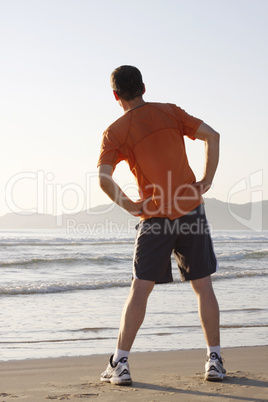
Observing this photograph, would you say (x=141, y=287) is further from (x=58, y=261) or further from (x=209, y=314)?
(x=58, y=261)

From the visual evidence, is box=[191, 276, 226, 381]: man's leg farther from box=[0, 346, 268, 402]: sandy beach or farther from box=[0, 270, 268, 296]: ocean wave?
box=[0, 270, 268, 296]: ocean wave

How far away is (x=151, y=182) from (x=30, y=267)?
12243mm

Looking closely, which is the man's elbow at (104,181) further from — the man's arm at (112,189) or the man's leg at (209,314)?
the man's leg at (209,314)

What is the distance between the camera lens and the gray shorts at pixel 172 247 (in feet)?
10.6

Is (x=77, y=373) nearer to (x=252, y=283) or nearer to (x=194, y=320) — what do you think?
(x=194, y=320)

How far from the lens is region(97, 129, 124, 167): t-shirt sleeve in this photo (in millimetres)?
3223

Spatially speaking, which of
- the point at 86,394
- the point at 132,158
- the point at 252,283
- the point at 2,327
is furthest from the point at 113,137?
the point at 252,283

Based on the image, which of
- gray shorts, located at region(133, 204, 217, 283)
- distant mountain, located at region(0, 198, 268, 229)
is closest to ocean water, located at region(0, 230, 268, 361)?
gray shorts, located at region(133, 204, 217, 283)

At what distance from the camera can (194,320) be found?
6.04m

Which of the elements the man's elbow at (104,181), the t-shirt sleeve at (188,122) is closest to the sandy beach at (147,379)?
the man's elbow at (104,181)

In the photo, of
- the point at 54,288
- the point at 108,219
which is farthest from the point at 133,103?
the point at 108,219

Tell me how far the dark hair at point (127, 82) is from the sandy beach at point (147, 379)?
162 cm

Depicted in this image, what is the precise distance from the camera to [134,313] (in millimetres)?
3240

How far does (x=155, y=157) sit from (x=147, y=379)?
130 centimetres
